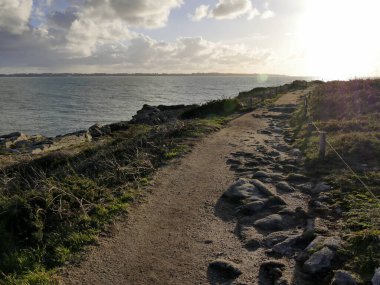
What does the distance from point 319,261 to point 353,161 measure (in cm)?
692

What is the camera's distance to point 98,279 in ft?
19.9

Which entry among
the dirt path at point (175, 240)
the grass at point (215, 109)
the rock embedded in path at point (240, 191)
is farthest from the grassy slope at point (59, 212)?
the grass at point (215, 109)

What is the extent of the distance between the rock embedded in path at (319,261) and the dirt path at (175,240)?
903 mm

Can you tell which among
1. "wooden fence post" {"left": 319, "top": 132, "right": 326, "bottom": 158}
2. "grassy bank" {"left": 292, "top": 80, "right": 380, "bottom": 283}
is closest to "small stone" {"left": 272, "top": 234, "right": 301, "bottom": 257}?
"grassy bank" {"left": 292, "top": 80, "right": 380, "bottom": 283}

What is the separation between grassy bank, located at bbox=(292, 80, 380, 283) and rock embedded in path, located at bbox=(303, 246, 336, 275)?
0.90 feet

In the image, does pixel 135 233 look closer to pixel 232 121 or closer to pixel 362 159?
pixel 362 159

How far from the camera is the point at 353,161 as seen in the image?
1188 centimetres

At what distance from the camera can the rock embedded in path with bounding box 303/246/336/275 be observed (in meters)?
5.91

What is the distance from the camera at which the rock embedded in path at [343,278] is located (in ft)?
17.5

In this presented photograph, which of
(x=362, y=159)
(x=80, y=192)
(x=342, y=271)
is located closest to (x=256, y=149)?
(x=362, y=159)

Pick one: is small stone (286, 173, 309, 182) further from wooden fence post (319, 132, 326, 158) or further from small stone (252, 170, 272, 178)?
wooden fence post (319, 132, 326, 158)

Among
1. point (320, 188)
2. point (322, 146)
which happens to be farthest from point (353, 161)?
point (320, 188)

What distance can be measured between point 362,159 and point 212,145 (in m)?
6.35

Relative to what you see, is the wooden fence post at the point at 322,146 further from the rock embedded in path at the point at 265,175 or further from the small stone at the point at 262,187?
the small stone at the point at 262,187
